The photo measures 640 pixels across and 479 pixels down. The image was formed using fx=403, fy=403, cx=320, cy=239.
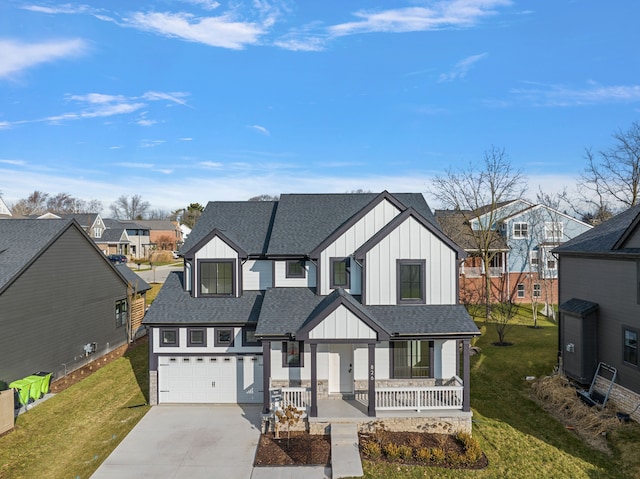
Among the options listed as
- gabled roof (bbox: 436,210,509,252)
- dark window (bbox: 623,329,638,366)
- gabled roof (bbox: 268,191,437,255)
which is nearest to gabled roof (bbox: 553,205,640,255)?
dark window (bbox: 623,329,638,366)

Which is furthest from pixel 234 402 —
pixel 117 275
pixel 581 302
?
pixel 581 302

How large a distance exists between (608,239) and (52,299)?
23248 mm

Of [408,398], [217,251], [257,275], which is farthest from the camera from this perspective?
[257,275]

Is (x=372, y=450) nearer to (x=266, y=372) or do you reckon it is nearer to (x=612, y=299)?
(x=266, y=372)

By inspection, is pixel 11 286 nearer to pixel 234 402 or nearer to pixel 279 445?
pixel 234 402

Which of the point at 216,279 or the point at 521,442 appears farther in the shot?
the point at 216,279

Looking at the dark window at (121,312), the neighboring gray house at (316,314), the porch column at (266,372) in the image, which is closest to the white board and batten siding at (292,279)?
the neighboring gray house at (316,314)

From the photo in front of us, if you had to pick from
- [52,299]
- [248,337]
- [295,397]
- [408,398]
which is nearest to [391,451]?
[408,398]

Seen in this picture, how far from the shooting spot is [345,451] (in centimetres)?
1143

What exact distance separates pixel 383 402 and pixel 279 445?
3.64m

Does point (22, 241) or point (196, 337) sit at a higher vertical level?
point (22, 241)

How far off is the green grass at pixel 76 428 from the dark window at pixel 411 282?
407 inches

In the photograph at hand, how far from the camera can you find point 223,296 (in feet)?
53.5

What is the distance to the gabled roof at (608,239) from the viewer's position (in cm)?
1426
